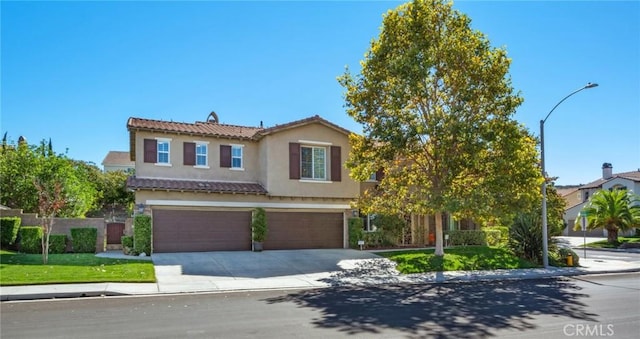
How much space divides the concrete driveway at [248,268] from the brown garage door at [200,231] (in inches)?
32.1

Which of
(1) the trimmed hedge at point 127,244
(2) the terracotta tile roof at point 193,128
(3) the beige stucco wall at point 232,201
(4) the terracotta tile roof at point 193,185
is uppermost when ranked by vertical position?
(2) the terracotta tile roof at point 193,128

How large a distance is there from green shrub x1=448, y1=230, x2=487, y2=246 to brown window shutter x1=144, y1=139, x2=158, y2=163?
17.0 meters

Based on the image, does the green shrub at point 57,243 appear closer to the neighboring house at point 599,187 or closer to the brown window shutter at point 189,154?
the brown window shutter at point 189,154

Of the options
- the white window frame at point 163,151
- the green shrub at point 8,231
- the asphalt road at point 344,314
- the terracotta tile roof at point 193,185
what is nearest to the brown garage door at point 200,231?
the terracotta tile roof at point 193,185

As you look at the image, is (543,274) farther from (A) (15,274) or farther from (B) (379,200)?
(A) (15,274)

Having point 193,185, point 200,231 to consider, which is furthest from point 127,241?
point 193,185

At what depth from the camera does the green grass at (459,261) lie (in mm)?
18266

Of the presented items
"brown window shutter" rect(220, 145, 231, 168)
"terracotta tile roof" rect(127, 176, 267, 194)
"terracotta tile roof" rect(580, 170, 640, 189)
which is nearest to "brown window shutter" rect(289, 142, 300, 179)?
"terracotta tile roof" rect(127, 176, 267, 194)

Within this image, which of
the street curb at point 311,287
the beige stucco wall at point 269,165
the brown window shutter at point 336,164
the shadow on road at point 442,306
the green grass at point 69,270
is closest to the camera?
the shadow on road at point 442,306

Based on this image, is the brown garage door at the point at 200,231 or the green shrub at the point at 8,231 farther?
the brown garage door at the point at 200,231

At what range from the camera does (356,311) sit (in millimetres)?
10375

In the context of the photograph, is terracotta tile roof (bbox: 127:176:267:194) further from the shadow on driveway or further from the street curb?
the street curb

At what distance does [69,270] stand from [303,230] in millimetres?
11842

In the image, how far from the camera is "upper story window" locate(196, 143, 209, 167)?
2350 cm
